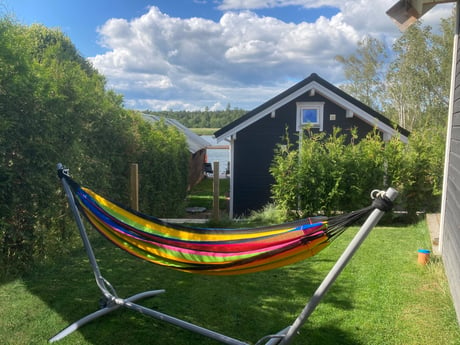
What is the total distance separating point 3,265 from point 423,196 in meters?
6.69

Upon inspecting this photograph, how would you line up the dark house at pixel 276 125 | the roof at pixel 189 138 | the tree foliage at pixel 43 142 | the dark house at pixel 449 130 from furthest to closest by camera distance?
the roof at pixel 189 138 < the dark house at pixel 276 125 < the tree foliage at pixel 43 142 < the dark house at pixel 449 130

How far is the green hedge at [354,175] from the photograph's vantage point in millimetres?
6691

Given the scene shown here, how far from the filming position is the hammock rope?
174 centimetres

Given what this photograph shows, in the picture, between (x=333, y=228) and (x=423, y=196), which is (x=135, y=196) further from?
(x=423, y=196)

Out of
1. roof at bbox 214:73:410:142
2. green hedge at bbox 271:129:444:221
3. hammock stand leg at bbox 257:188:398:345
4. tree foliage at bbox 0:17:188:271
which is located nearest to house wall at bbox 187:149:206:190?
roof at bbox 214:73:410:142

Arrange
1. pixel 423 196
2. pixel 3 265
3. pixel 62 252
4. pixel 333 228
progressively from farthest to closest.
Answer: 1. pixel 423 196
2. pixel 62 252
3. pixel 3 265
4. pixel 333 228

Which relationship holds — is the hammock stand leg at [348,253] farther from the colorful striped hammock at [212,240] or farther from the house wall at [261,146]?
the house wall at [261,146]

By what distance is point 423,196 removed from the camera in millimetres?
6895

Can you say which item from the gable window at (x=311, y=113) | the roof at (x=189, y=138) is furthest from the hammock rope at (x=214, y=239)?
the roof at (x=189, y=138)

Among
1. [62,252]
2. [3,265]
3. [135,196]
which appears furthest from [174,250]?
[135,196]

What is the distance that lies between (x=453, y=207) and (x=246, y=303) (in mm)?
2053

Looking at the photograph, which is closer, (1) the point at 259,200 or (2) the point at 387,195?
(2) the point at 387,195

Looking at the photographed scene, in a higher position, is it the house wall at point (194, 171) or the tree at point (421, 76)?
the tree at point (421, 76)

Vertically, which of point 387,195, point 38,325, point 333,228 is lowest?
point 38,325
